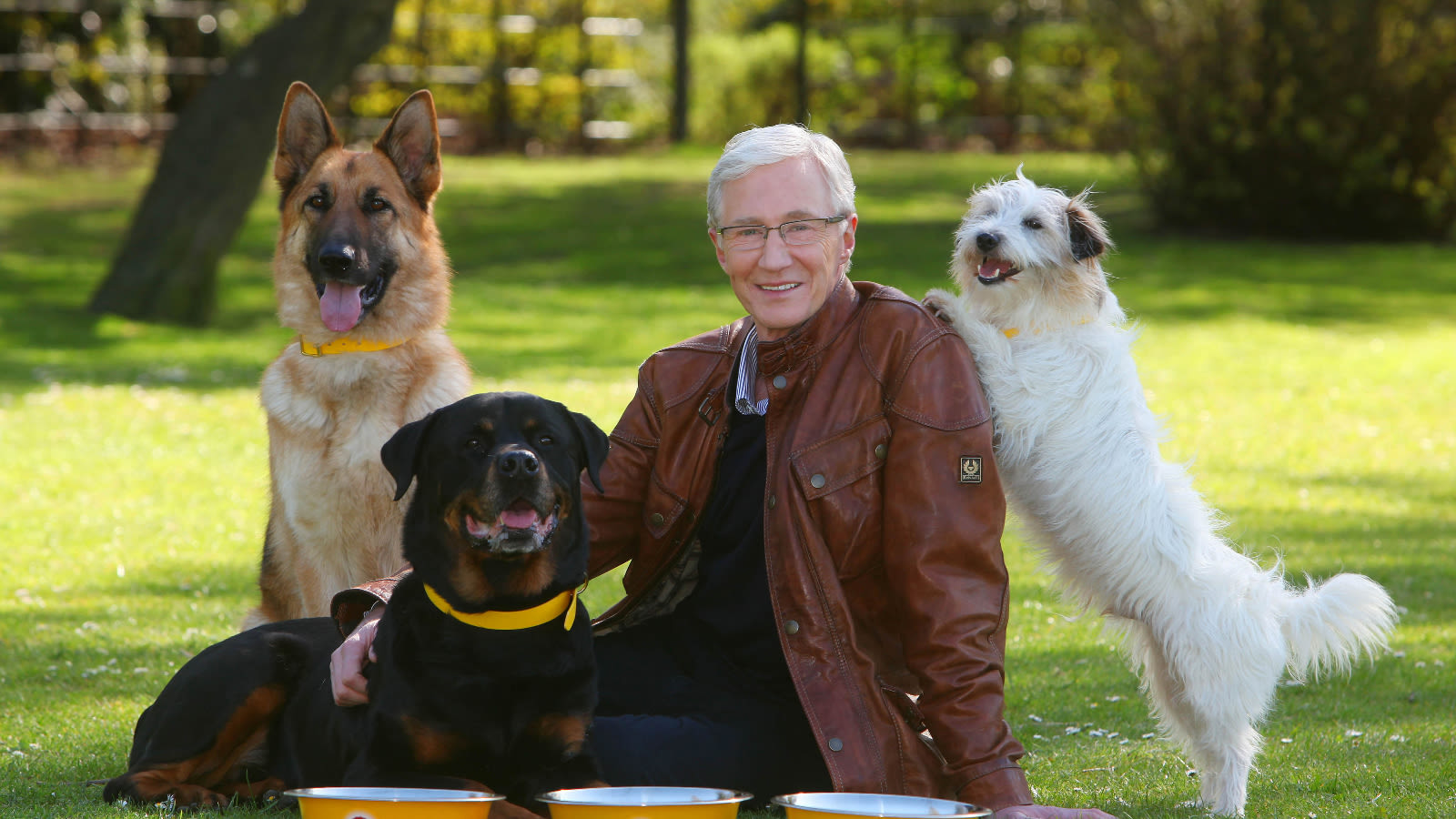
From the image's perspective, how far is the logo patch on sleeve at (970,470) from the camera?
12.4ft

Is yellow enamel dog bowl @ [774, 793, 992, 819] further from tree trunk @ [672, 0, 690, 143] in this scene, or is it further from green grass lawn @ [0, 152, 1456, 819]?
tree trunk @ [672, 0, 690, 143]

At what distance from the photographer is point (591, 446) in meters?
3.80

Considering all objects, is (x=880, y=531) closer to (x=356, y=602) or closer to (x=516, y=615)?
(x=516, y=615)

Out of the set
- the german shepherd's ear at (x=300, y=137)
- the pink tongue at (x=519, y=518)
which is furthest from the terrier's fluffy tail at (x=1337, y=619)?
the german shepherd's ear at (x=300, y=137)

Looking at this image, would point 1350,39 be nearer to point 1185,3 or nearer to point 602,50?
point 1185,3

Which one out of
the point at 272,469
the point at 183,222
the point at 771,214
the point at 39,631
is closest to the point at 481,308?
the point at 183,222

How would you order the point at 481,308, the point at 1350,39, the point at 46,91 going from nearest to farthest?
the point at 481,308 → the point at 1350,39 → the point at 46,91

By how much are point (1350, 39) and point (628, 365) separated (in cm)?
1214

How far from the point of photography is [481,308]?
1583 cm

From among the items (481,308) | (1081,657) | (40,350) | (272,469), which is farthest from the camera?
(481,308)

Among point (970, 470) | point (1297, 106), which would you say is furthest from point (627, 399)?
point (1297, 106)

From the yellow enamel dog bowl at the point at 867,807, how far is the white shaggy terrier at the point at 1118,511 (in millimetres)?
1322

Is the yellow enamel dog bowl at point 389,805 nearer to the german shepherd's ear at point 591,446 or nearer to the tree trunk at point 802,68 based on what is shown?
the german shepherd's ear at point 591,446

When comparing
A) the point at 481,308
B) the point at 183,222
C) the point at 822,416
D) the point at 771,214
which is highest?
the point at 771,214
